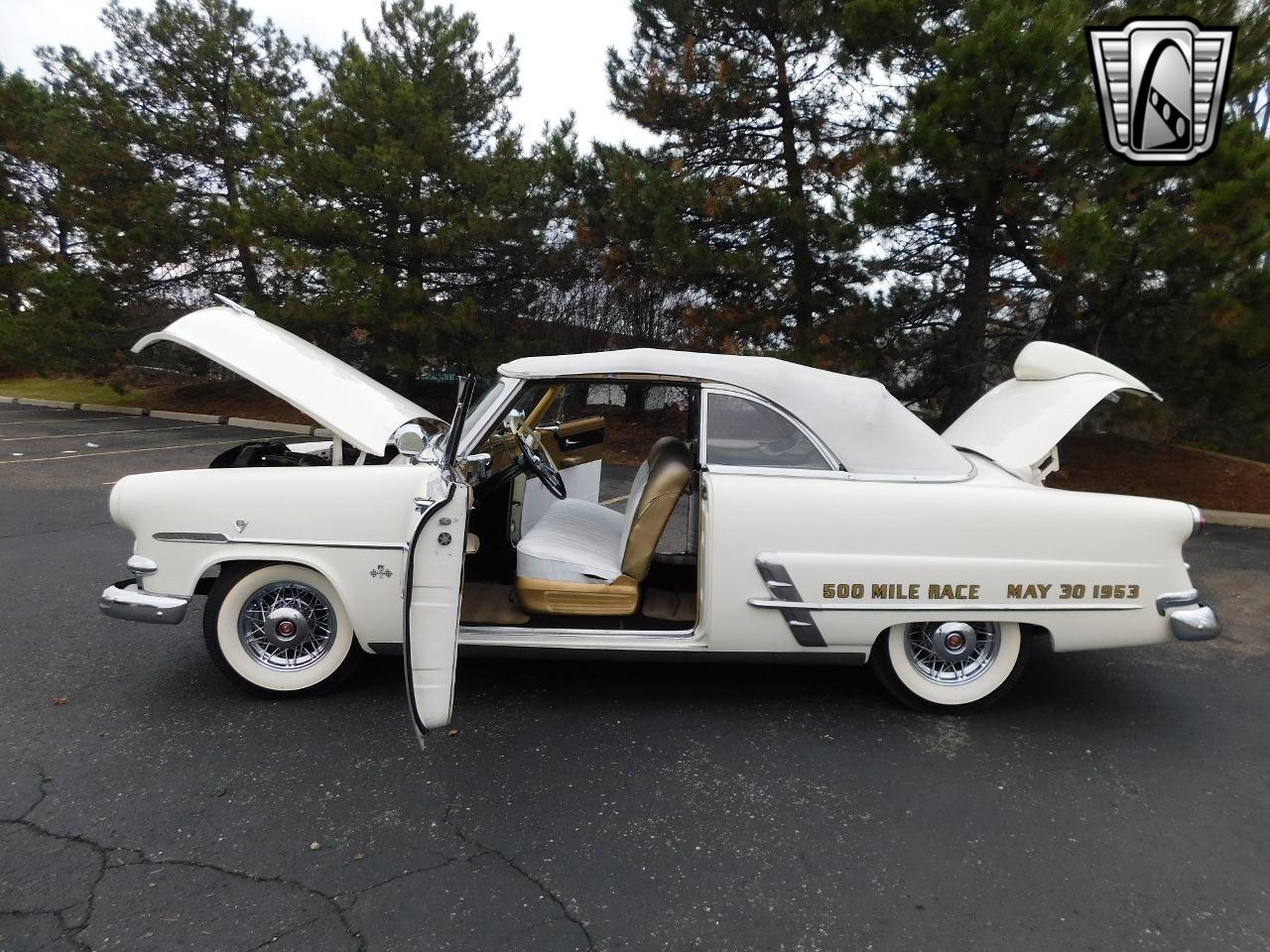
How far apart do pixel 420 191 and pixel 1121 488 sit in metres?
12.0

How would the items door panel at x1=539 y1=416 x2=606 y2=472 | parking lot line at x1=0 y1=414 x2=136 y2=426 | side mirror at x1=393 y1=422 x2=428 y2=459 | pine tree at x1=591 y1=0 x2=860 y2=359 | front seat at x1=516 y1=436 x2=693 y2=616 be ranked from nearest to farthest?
side mirror at x1=393 y1=422 x2=428 y2=459 < front seat at x1=516 y1=436 x2=693 y2=616 < door panel at x1=539 y1=416 x2=606 y2=472 < pine tree at x1=591 y1=0 x2=860 y2=359 < parking lot line at x1=0 y1=414 x2=136 y2=426

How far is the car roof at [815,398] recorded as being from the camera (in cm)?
343

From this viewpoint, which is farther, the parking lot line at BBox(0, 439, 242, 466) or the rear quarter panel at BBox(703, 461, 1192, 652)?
the parking lot line at BBox(0, 439, 242, 466)

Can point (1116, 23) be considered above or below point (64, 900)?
above

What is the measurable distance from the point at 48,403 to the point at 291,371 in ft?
61.9

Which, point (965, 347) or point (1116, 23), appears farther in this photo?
point (965, 347)

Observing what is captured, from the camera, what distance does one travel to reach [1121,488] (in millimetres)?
9609

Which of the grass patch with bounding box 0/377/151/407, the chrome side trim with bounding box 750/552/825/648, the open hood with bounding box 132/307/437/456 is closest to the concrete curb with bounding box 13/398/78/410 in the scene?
the grass patch with bounding box 0/377/151/407

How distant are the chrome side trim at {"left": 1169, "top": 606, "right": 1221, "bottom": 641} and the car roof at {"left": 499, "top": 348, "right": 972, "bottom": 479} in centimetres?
109

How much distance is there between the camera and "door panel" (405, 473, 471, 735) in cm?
272

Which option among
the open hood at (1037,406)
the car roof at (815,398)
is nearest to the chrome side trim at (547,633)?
the car roof at (815,398)

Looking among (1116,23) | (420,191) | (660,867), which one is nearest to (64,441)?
(420,191)

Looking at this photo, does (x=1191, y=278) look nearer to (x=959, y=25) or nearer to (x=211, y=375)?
(x=959, y=25)

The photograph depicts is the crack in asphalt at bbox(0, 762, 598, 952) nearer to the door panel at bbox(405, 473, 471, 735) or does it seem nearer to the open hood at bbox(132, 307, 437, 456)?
the door panel at bbox(405, 473, 471, 735)
